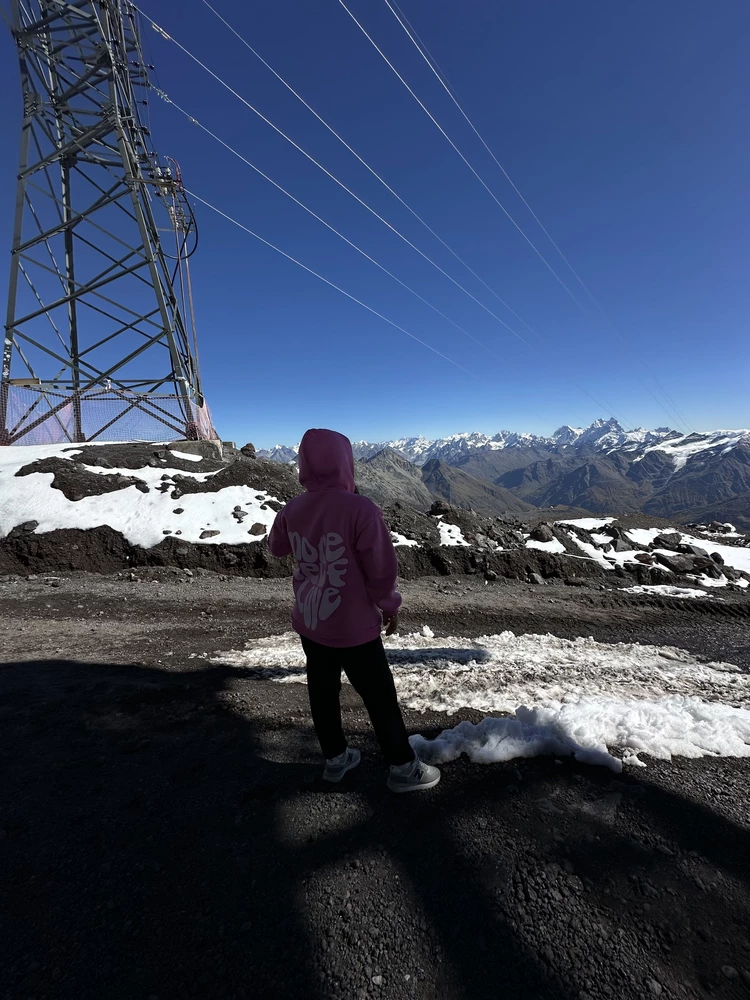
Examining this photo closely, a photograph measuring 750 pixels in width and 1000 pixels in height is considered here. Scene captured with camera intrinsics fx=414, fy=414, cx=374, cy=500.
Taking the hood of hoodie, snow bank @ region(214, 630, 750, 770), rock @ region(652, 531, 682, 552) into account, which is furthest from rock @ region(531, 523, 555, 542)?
the hood of hoodie

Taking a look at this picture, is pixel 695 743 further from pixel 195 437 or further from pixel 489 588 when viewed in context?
pixel 195 437

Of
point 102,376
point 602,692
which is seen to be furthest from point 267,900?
point 102,376

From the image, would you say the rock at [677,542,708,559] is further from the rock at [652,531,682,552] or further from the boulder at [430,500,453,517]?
the boulder at [430,500,453,517]

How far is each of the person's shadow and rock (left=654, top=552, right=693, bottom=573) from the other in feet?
36.6

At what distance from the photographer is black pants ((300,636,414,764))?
2945 millimetres

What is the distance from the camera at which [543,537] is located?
13.1 metres

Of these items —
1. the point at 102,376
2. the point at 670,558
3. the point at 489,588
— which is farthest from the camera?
the point at 102,376

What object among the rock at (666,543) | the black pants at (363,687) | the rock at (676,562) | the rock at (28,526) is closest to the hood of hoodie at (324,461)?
the black pants at (363,687)

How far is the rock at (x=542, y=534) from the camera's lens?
13.1 m

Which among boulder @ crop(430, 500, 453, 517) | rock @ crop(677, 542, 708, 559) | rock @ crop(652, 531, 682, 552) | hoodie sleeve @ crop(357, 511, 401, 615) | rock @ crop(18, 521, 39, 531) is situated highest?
rock @ crop(18, 521, 39, 531)

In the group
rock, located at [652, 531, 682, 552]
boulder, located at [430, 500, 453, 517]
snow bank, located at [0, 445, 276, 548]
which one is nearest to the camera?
snow bank, located at [0, 445, 276, 548]

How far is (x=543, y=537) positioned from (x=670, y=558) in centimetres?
378

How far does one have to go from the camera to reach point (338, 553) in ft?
9.53

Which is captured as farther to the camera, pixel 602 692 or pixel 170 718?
pixel 602 692
